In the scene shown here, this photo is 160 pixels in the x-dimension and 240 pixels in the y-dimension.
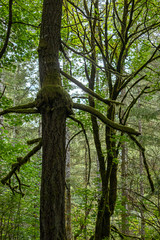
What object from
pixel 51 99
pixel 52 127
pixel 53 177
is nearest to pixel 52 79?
pixel 51 99

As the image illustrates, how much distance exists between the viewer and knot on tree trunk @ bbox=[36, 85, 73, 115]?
1.95m

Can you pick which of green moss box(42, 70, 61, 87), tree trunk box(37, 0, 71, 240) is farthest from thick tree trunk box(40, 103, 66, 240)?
green moss box(42, 70, 61, 87)

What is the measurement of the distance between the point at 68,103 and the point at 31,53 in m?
4.09

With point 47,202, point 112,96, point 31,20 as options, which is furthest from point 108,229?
point 31,20

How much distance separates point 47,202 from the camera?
5.76 ft

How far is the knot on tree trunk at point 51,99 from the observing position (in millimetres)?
1950

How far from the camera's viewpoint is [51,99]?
6.40ft

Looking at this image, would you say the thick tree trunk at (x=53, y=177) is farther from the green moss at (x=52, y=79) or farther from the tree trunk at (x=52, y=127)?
the green moss at (x=52, y=79)

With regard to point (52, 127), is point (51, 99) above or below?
above

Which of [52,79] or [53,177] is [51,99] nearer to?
[52,79]

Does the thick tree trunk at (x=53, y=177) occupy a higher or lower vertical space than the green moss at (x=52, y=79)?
lower

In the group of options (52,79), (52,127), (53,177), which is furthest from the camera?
(52,79)

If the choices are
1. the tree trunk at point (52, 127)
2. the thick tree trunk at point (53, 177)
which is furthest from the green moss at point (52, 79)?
the thick tree trunk at point (53, 177)

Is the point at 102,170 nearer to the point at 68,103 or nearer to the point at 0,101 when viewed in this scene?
the point at 68,103
